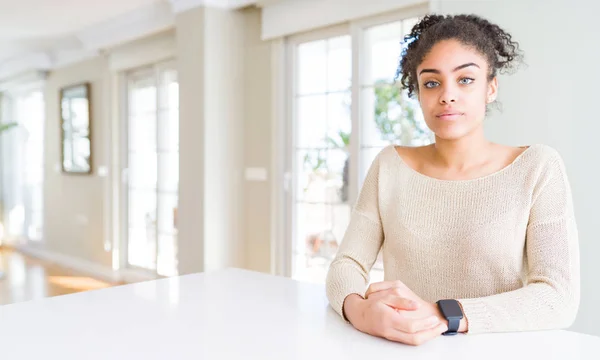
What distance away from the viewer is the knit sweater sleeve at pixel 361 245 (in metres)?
1.15

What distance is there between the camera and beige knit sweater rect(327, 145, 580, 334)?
1.06 meters

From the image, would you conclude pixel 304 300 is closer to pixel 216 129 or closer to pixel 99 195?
pixel 216 129

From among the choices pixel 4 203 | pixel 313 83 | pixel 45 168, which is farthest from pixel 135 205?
pixel 4 203

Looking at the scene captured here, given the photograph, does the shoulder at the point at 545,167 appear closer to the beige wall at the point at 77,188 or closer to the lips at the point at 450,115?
the lips at the point at 450,115

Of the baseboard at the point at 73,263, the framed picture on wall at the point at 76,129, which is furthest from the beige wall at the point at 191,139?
the framed picture on wall at the point at 76,129

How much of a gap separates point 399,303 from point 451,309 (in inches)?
3.4

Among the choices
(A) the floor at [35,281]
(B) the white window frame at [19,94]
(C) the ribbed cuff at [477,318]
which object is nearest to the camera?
(C) the ribbed cuff at [477,318]

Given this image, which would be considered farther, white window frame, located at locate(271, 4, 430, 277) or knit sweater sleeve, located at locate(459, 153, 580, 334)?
white window frame, located at locate(271, 4, 430, 277)

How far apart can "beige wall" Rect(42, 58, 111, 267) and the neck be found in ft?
16.5

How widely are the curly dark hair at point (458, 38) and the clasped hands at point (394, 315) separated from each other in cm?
54

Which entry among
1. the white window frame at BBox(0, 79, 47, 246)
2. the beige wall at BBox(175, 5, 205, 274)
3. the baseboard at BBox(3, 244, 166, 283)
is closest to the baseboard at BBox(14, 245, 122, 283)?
the baseboard at BBox(3, 244, 166, 283)

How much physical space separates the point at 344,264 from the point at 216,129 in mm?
3028

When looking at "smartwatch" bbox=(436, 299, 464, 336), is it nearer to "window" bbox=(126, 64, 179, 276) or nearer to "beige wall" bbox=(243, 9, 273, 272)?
"beige wall" bbox=(243, 9, 273, 272)

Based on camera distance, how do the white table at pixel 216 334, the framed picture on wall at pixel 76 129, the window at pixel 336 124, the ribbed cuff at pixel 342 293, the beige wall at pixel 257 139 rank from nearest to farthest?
the white table at pixel 216 334, the ribbed cuff at pixel 342 293, the window at pixel 336 124, the beige wall at pixel 257 139, the framed picture on wall at pixel 76 129
